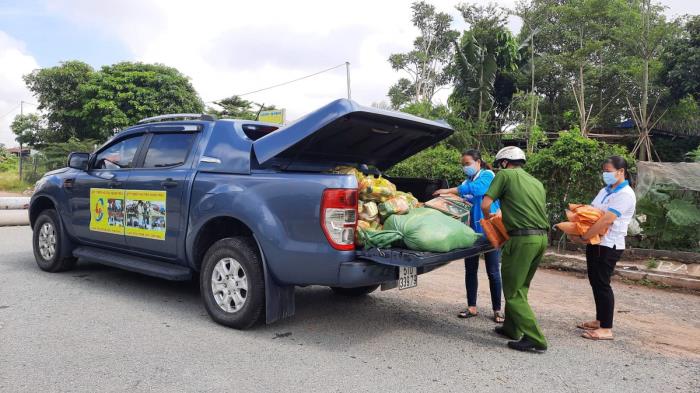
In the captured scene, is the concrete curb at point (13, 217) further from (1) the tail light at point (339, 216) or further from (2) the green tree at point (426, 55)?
(2) the green tree at point (426, 55)

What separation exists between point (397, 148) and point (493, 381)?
8.81 ft

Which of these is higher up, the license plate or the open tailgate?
the open tailgate

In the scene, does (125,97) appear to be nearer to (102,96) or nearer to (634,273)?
(102,96)

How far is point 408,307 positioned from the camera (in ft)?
17.4

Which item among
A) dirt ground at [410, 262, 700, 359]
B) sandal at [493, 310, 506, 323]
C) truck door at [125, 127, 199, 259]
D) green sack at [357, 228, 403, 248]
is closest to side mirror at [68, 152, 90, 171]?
truck door at [125, 127, 199, 259]

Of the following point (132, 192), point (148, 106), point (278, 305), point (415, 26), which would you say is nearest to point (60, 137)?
point (148, 106)

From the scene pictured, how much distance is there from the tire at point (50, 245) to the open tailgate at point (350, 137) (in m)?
3.38

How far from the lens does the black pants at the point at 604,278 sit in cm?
442

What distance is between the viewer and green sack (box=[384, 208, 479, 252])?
3.88 metres

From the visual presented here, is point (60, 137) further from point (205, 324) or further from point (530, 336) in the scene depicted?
point (530, 336)

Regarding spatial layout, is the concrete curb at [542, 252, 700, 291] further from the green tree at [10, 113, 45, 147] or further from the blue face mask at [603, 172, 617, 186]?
the green tree at [10, 113, 45, 147]

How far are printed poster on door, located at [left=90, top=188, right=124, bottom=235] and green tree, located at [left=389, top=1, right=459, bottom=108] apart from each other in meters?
31.6

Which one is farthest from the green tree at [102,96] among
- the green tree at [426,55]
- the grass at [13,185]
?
the green tree at [426,55]

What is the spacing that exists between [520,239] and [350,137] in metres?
1.76
